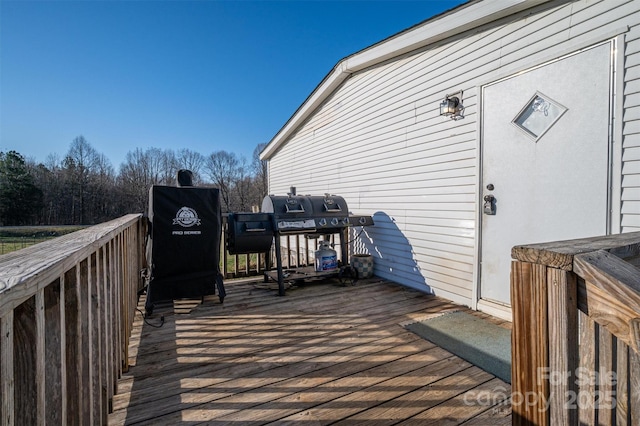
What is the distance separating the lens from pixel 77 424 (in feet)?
3.66

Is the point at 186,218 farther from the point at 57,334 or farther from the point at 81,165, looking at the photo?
the point at 81,165

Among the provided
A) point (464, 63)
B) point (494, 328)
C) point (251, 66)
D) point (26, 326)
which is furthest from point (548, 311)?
point (251, 66)

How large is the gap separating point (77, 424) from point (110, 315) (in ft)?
2.58

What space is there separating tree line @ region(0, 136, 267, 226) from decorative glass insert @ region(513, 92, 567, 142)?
785 inches

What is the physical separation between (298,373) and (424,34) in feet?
14.0

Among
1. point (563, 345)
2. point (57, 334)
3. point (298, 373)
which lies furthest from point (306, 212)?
point (563, 345)

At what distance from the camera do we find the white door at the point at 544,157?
8.32 ft

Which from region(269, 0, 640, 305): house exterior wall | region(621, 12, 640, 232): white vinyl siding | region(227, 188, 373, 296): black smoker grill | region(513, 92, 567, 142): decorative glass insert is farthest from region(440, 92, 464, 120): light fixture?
region(227, 188, 373, 296): black smoker grill

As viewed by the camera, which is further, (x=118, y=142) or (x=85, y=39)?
(x=118, y=142)

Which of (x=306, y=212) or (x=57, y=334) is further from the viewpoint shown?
(x=306, y=212)

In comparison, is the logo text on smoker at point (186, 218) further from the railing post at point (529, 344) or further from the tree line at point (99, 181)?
the tree line at point (99, 181)

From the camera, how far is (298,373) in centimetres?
217

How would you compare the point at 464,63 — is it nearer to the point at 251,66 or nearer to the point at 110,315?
the point at 110,315

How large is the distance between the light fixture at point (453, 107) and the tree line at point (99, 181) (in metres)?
19.1
